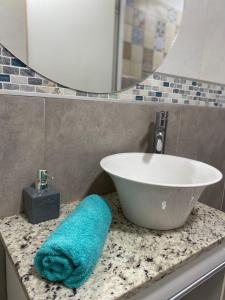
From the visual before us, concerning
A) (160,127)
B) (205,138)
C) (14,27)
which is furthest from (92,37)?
(205,138)

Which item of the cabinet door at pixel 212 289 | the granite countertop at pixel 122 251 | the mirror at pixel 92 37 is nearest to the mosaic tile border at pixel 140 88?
the mirror at pixel 92 37

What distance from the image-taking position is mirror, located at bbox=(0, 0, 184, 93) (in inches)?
25.3

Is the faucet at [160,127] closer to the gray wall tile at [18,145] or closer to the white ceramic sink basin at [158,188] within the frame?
the white ceramic sink basin at [158,188]

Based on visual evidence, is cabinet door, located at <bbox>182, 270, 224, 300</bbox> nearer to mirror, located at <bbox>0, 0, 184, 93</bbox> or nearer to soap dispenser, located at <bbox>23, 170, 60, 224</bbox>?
Result: soap dispenser, located at <bbox>23, 170, 60, 224</bbox>

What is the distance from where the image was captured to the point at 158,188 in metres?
0.55

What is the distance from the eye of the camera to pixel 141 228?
651 millimetres

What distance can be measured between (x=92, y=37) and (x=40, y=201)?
561 millimetres

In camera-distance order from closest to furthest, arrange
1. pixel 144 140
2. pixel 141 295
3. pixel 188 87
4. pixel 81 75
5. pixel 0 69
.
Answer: pixel 141 295
pixel 0 69
pixel 81 75
pixel 144 140
pixel 188 87

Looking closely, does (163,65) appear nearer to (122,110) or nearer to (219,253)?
(122,110)

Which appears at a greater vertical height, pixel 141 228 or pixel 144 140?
pixel 144 140

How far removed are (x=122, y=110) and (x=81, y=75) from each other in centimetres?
20

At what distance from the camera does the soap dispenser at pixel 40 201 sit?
0.63m

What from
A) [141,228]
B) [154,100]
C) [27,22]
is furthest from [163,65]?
[141,228]

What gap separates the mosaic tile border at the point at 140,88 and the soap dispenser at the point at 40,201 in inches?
9.7
